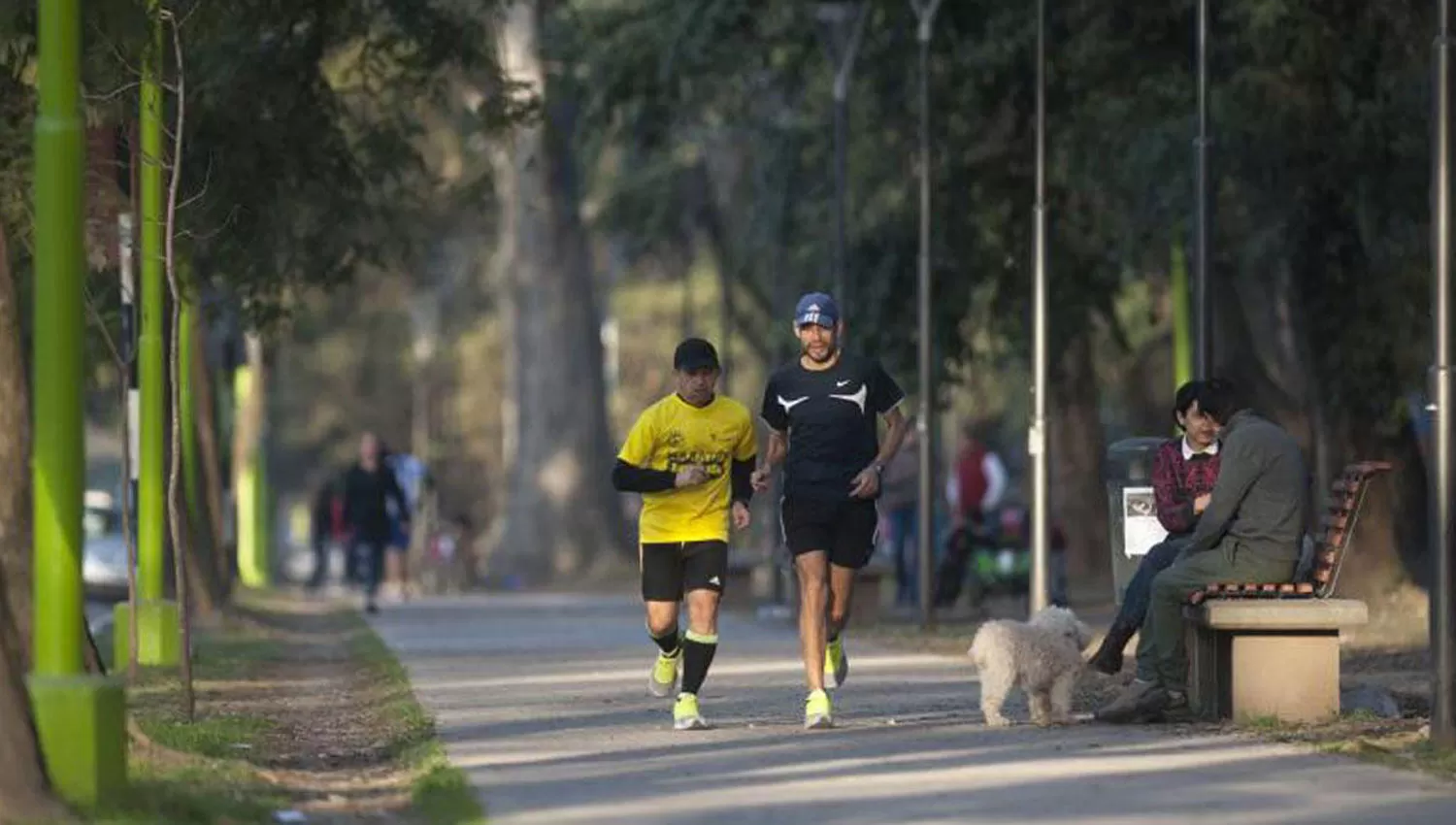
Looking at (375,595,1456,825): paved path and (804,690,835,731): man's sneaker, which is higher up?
(804,690,835,731): man's sneaker

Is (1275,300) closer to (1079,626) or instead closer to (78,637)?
(1079,626)

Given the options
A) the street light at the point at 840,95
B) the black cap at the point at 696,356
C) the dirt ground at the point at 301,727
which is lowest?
the dirt ground at the point at 301,727

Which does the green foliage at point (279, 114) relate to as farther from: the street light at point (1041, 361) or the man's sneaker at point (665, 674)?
the street light at point (1041, 361)

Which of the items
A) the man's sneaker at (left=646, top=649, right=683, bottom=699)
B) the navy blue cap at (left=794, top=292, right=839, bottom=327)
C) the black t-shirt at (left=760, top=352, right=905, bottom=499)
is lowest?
the man's sneaker at (left=646, top=649, right=683, bottom=699)

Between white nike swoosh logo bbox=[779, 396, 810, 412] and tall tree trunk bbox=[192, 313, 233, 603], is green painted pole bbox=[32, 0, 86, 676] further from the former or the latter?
tall tree trunk bbox=[192, 313, 233, 603]

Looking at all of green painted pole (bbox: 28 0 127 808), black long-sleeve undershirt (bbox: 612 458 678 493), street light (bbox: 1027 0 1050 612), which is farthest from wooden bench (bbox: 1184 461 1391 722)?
street light (bbox: 1027 0 1050 612)

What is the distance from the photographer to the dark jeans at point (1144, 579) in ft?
58.0

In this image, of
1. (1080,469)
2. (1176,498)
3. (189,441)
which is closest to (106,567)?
(1080,469)

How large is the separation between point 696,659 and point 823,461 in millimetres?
1034

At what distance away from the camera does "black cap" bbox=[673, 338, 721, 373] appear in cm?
1595

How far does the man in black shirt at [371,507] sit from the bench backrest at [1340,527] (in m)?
20.9

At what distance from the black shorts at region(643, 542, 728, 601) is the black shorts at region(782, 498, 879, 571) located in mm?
320

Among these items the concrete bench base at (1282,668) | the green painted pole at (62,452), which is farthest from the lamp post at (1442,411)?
the green painted pole at (62,452)

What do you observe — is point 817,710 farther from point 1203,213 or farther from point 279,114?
point 279,114
